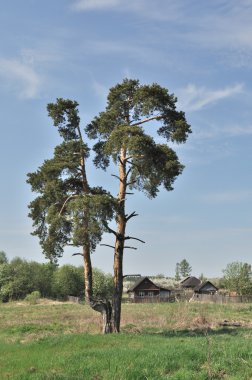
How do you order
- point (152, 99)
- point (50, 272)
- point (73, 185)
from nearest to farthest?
1. point (152, 99)
2. point (73, 185)
3. point (50, 272)

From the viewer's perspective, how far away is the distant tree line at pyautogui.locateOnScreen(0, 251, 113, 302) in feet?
285

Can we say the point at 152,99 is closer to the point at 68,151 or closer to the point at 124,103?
the point at 124,103

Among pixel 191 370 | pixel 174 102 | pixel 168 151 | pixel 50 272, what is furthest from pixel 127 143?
pixel 50 272

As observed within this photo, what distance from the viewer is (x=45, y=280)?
93875mm

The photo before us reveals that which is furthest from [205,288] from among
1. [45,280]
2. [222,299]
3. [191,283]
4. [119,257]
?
[119,257]

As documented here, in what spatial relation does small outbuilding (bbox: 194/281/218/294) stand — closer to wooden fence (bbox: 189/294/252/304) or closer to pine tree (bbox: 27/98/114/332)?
wooden fence (bbox: 189/294/252/304)

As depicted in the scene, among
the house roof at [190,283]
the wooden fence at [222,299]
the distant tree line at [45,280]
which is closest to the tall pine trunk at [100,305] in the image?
the wooden fence at [222,299]

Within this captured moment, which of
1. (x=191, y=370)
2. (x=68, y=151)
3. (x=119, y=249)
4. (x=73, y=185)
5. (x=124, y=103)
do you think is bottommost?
(x=191, y=370)

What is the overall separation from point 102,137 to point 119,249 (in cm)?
578

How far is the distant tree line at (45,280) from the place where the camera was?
86750mm

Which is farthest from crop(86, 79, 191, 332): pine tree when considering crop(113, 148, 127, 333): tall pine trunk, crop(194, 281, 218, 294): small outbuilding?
crop(194, 281, 218, 294): small outbuilding

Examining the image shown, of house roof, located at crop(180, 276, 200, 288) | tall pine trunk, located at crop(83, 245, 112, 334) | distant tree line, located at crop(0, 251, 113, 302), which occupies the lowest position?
tall pine trunk, located at crop(83, 245, 112, 334)

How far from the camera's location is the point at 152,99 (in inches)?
837

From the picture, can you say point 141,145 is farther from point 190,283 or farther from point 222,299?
point 190,283
